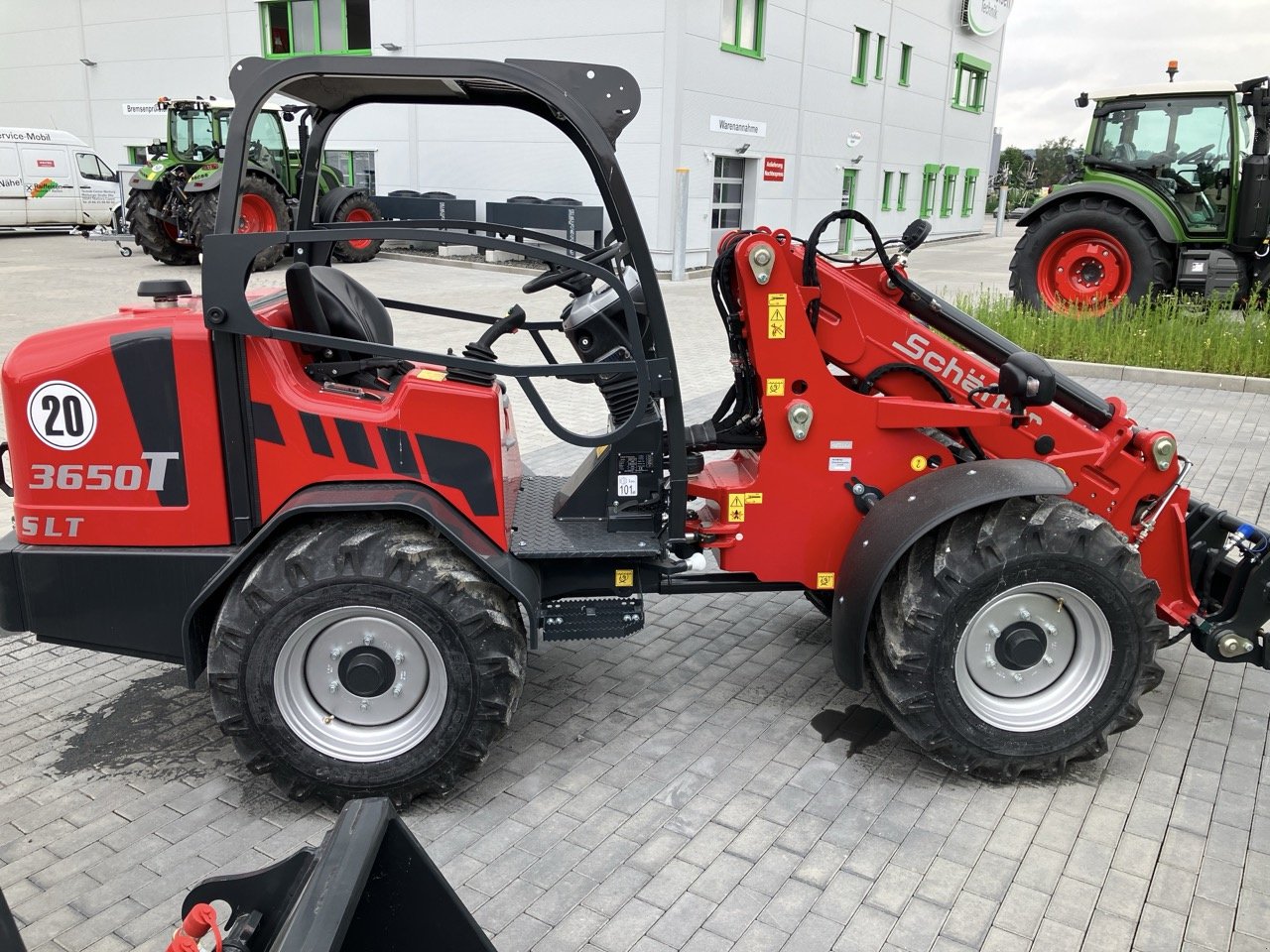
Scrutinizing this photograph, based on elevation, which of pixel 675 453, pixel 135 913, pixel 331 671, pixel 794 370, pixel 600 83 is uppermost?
pixel 600 83

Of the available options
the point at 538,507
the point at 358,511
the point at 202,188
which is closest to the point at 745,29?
the point at 202,188

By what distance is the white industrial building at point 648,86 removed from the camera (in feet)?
64.3

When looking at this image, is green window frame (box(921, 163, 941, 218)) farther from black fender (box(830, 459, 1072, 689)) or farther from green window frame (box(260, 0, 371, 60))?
black fender (box(830, 459, 1072, 689))

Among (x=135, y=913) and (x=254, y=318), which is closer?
(x=135, y=913)

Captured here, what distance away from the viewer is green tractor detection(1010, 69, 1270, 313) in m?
11.4

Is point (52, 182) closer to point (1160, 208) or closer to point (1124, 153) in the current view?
point (1124, 153)

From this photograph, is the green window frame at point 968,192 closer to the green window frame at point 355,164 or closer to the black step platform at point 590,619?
the green window frame at point 355,164

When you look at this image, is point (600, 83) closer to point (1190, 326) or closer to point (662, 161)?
point (1190, 326)

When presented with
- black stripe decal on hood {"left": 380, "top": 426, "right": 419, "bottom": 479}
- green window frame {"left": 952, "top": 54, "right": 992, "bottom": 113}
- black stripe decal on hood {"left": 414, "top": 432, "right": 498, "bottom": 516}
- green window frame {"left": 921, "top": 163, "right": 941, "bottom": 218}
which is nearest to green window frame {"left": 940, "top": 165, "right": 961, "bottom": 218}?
green window frame {"left": 921, "top": 163, "right": 941, "bottom": 218}

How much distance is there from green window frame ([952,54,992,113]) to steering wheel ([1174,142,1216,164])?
2166 centimetres

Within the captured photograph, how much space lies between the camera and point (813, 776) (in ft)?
12.0

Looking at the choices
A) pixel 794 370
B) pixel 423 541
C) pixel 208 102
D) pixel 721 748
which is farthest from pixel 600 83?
pixel 208 102

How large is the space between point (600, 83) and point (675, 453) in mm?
1242

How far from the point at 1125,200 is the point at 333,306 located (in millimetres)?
10734
